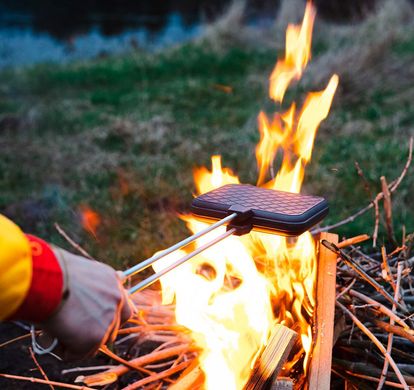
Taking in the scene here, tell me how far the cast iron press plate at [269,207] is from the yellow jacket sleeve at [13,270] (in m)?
0.72

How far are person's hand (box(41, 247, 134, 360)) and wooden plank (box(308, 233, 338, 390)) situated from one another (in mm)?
698

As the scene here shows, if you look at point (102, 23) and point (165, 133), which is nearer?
point (165, 133)

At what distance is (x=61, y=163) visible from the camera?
5352mm

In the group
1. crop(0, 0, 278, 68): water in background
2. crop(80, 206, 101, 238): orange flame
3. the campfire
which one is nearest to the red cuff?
the campfire

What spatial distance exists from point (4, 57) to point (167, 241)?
9493mm

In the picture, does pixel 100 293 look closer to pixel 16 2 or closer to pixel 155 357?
pixel 155 357

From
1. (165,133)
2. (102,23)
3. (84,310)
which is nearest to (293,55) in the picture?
(84,310)

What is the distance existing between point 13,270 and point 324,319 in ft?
3.33

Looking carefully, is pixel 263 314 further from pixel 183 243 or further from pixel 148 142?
pixel 148 142

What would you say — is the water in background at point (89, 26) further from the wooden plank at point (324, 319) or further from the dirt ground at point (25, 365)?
the wooden plank at point (324, 319)

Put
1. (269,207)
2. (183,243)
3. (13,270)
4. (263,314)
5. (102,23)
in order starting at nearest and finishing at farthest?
1. (13,270)
2. (183,243)
3. (269,207)
4. (263,314)
5. (102,23)

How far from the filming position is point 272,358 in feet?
5.29

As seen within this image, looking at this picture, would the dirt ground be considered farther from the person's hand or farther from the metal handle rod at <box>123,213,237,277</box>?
the person's hand

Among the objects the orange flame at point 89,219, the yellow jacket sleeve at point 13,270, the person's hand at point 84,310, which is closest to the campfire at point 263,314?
the person's hand at point 84,310
